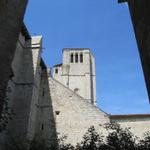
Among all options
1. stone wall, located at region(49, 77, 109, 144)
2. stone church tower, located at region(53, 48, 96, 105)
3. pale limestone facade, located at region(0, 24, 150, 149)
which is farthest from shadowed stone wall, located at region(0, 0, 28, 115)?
stone church tower, located at region(53, 48, 96, 105)

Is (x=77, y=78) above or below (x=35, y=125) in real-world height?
above

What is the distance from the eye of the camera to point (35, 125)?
18.1 m

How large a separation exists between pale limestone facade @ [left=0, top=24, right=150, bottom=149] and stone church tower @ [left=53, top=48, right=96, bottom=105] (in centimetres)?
1607

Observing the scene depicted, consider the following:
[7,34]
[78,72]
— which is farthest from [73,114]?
[78,72]

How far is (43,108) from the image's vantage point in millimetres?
19438

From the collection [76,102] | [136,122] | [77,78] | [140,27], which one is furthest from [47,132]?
[77,78]

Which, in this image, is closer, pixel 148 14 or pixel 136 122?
pixel 148 14

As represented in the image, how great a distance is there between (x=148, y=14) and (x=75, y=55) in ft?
124

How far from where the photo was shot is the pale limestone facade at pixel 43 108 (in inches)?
650

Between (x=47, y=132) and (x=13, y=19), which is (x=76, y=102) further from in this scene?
(x=13, y=19)

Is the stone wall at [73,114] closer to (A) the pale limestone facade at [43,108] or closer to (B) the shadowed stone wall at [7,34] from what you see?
(A) the pale limestone facade at [43,108]

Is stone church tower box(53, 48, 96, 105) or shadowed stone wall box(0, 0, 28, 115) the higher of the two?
stone church tower box(53, 48, 96, 105)

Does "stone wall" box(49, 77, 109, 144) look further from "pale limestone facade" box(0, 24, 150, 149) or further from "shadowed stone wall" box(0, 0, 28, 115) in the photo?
"shadowed stone wall" box(0, 0, 28, 115)

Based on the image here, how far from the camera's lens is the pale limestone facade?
54.1 ft
